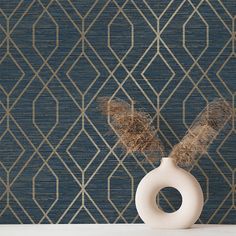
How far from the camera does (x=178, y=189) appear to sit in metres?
2.16

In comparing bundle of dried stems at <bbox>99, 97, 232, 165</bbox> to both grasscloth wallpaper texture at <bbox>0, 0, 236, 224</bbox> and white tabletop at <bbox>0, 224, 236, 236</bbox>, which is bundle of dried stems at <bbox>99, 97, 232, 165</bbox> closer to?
grasscloth wallpaper texture at <bbox>0, 0, 236, 224</bbox>

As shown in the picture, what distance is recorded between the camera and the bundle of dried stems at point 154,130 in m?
2.21

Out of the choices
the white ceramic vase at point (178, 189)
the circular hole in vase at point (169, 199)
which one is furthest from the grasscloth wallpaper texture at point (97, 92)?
the white ceramic vase at point (178, 189)

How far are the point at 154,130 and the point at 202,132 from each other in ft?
0.60

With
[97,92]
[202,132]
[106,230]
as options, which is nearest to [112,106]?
[97,92]

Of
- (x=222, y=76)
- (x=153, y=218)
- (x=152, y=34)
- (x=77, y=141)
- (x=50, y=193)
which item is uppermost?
(x=152, y=34)

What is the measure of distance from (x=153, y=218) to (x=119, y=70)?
1.84 feet

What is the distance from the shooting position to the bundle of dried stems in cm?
221

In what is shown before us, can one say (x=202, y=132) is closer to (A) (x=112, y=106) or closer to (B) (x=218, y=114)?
(B) (x=218, y=114)

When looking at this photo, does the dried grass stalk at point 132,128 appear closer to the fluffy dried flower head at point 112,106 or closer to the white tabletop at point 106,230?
the fluffy dried flower head at point 112,106

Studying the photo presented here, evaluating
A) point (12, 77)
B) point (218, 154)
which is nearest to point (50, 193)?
point (12, 77)

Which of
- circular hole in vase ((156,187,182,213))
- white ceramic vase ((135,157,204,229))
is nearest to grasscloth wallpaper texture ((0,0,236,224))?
circular hole in vase ((156,187,182,213))

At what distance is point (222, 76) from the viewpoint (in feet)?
7.55

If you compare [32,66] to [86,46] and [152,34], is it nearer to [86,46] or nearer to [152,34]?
[86,46]
